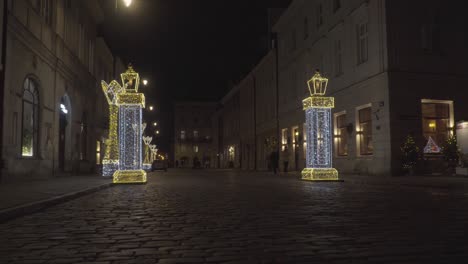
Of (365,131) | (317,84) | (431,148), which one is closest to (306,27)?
(365,131)

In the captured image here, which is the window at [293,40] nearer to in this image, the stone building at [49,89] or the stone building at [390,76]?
the stone building at [390,76]

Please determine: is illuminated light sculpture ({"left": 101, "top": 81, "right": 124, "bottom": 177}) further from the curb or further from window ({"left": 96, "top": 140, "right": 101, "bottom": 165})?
window ({"left": 96, "top": 140, "right": 101, "bottom": 165})

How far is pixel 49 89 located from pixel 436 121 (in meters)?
19.7

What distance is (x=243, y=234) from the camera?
248 inches

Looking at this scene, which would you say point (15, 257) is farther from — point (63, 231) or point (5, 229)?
point (5, 229)

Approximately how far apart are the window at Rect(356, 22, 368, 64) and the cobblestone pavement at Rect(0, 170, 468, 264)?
17777 mm

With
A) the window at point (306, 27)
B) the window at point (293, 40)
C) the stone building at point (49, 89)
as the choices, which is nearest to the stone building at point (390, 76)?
the window at point (306, 27)

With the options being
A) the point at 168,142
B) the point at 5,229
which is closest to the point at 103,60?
the point at 5,229

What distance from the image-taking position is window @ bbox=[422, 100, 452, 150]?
24.5 metres

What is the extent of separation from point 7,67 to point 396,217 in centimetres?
1479

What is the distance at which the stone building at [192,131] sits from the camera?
114750 millimetres

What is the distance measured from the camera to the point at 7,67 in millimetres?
17156

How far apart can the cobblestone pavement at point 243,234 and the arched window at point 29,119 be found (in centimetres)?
1120

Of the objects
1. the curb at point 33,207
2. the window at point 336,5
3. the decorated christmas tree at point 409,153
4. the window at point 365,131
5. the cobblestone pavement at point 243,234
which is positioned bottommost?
the cobblestone pavement at point 243,234
